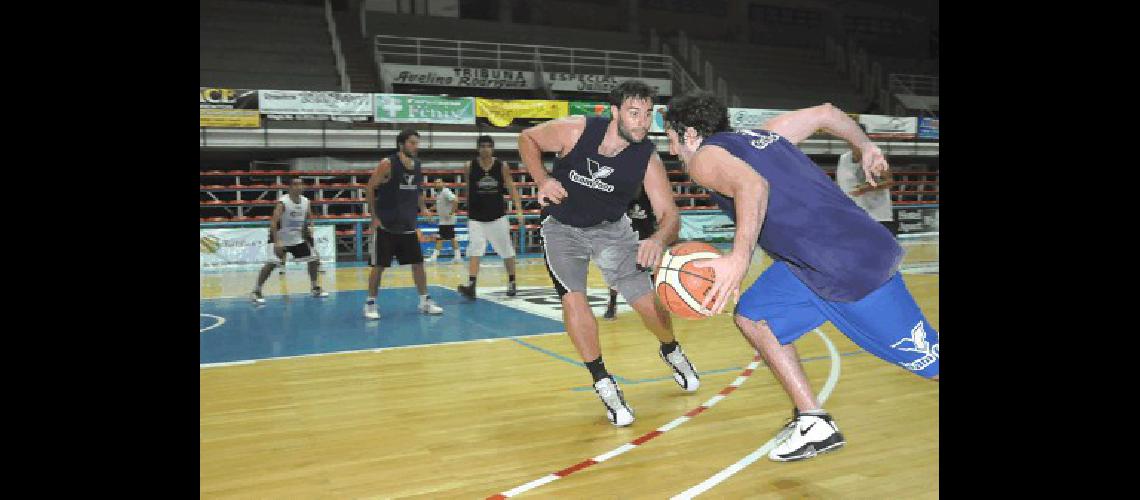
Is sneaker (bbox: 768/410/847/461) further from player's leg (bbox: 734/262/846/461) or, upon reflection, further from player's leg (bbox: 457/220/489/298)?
player's leg (bbox: 457/220/489/298)

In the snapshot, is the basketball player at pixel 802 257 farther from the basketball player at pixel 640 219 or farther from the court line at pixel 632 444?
the basketball player at pixel 640 219

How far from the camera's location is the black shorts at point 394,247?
25.8ft

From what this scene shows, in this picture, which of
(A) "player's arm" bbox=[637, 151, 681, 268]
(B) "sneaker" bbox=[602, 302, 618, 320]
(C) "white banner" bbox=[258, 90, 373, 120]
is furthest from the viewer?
(C) "white banner" bbox=[258, 90, 373, 120]

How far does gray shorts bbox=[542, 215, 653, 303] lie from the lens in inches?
167

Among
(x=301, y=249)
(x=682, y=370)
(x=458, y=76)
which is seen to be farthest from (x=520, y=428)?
(x=458, y=76)

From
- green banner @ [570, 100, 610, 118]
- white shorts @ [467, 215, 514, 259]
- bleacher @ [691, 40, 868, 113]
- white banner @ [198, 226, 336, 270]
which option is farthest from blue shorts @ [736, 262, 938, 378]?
bleacher @ [691, 40, 868, 113]

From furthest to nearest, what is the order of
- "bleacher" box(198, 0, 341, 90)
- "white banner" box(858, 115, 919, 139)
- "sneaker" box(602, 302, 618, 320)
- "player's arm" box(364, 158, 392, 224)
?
"white banner" box(858, 115, 919, 139), "bleacher" box(198, 0, 341, 90), "sneaker" box(602, 302, 618, 320), "player's arm" box(364, 158, 392, 224)

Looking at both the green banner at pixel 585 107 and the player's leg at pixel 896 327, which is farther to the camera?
the green banner at pixel 585 107

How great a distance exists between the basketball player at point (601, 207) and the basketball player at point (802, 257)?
0.86 meters

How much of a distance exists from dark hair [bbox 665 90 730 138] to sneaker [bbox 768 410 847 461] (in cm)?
118

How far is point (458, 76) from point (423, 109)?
286 cm

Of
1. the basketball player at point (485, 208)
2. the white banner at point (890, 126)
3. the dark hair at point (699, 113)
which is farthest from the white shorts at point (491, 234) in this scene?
the white banner at point (890, 126)

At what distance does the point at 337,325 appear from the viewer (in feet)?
24.7
